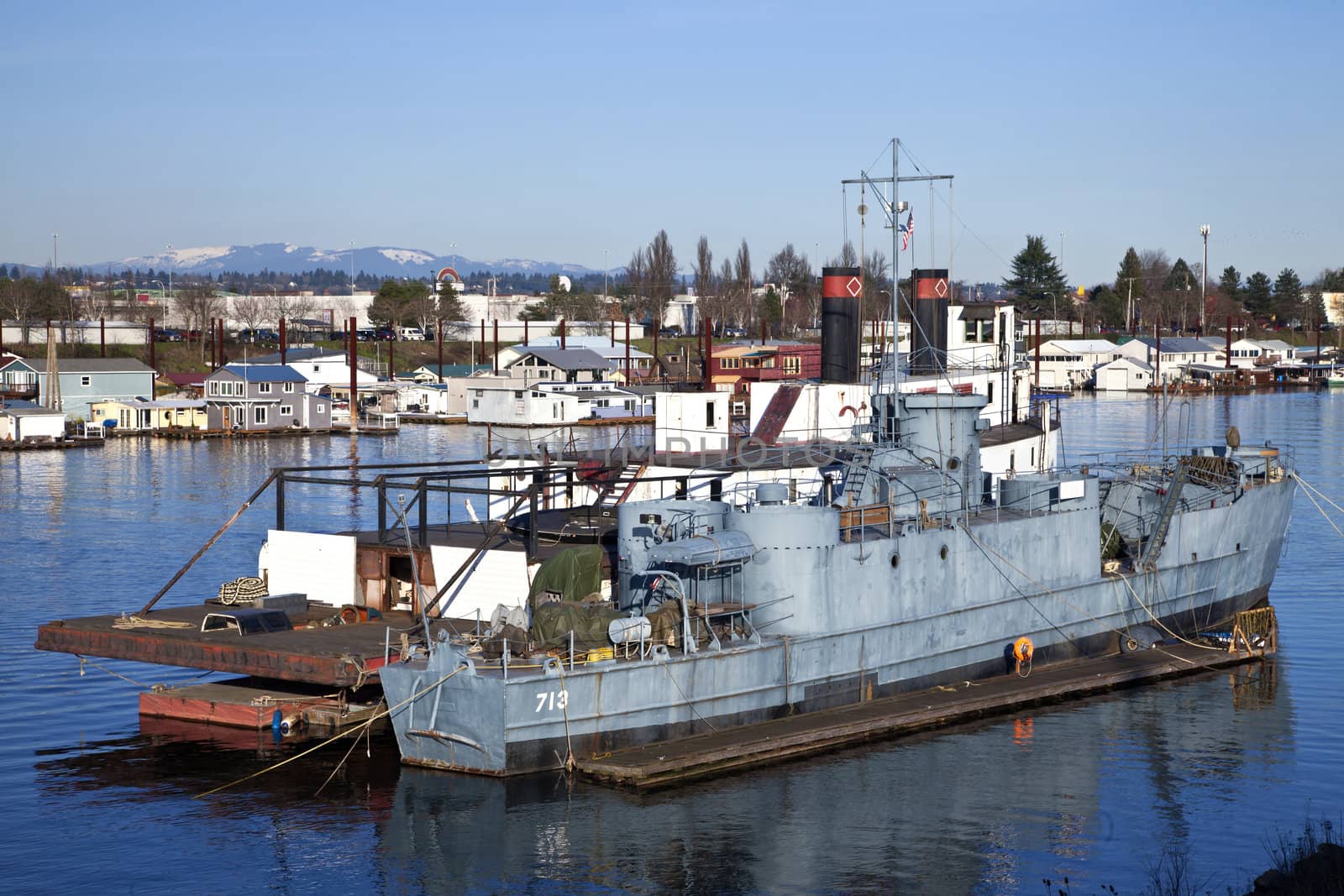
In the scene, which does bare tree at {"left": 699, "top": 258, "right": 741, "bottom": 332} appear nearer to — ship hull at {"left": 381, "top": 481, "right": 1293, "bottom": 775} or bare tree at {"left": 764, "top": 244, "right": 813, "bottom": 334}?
bare tree at {"left": 764, "top": 244, "right": 813, "bottom": 334}

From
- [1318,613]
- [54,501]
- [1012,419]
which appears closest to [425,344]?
[54,501]

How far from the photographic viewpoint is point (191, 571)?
41281mm

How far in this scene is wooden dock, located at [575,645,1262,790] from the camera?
21.4 m

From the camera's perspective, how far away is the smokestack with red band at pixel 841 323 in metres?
41.8

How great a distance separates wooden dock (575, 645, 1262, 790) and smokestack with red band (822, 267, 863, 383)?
14.4 metres

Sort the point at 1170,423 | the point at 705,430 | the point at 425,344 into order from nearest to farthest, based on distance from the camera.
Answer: the point at 705,430, the point at 1170,423, the point at 425,344

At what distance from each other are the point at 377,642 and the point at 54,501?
121ft

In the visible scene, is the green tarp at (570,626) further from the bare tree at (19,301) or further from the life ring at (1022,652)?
the bare tree at (19,301)

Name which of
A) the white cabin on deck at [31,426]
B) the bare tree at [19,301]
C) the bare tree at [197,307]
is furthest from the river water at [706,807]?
the bare tree at [197,307]

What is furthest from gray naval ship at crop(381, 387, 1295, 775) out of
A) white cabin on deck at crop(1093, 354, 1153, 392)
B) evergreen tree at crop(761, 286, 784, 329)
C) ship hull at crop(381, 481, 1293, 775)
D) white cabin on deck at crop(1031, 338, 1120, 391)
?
evergreen tree at crop(761, 286, 784, 329)

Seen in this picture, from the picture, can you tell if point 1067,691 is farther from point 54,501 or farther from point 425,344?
point 425,344

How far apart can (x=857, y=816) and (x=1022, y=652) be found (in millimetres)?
7704

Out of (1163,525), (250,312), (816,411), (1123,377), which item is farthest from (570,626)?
(250,312)

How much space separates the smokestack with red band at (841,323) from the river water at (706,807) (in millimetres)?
15274
